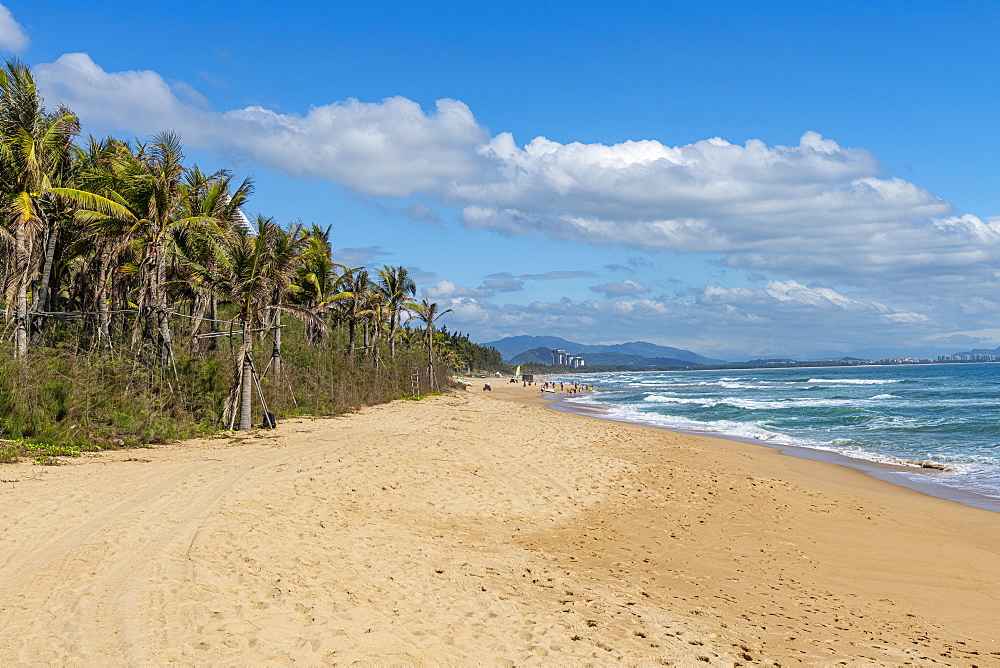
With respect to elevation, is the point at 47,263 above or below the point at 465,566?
above

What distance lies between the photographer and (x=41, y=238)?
14.6 meters

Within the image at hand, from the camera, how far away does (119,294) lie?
19.0m

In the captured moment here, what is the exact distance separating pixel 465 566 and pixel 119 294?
57.4 feet

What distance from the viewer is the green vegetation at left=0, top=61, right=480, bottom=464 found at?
12.1 m

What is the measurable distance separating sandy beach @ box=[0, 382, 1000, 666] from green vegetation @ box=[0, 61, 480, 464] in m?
1.83

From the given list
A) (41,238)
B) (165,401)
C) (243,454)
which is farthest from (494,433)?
(41,238)

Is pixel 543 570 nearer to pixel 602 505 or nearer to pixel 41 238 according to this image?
pixel 602 505

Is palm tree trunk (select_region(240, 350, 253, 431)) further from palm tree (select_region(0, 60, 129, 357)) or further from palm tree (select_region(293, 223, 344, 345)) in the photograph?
palm tree (select_region(293, 223, 344, 345))

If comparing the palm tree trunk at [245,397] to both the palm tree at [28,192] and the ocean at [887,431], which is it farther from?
the ocean at [887,431]

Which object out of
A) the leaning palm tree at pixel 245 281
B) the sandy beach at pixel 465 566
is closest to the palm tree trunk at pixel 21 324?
the sandy beach at pixel 465 566

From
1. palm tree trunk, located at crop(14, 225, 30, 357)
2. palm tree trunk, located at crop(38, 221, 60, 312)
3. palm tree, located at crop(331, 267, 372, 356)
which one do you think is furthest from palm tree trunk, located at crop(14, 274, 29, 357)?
palm tree, located at crop(331, 267, 372, 356)

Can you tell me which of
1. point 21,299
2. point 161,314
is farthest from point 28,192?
point 161,314

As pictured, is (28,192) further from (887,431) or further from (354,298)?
(887,431)

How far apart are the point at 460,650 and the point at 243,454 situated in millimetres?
8913
